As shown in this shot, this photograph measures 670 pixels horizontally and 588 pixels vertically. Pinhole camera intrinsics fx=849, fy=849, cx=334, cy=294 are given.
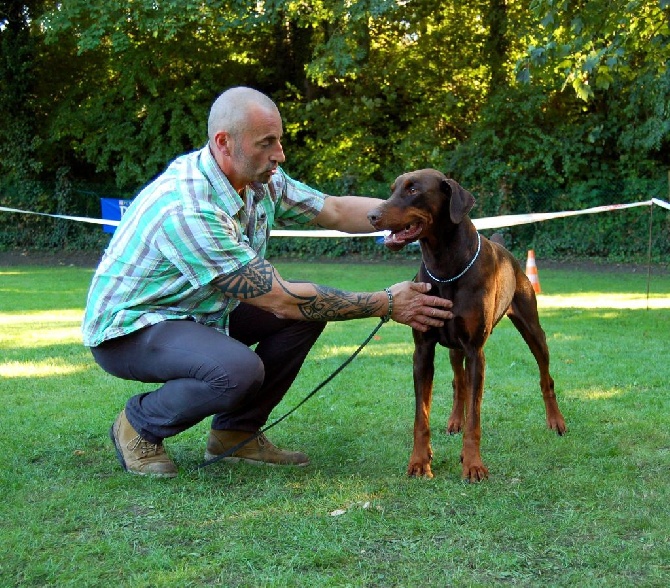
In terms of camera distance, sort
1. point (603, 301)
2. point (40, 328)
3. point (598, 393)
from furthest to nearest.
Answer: point (603, 301) < point (40, 328) < point (598, 393)

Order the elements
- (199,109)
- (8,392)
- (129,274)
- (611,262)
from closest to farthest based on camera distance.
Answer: (129,274), (8,392), (611,262), (199,109)

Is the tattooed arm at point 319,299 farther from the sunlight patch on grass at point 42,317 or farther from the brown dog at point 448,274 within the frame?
the sunlight patch on grass at point 42,317

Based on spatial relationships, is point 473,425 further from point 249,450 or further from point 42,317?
point 42,317

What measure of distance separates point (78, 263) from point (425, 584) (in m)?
17.8

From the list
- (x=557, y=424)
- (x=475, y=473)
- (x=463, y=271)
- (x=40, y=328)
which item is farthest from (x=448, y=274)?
(x=40, y=328)

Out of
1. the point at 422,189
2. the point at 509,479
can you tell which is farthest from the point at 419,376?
the point at 422,189

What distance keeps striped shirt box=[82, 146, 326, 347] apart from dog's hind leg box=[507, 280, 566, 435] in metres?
1.60

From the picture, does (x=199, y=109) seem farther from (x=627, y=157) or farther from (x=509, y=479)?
(x=509, y=479)

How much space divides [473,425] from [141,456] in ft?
5.03

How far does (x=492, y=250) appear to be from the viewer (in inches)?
164

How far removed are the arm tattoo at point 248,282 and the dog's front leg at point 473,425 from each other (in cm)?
102

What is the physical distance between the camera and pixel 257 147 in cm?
365

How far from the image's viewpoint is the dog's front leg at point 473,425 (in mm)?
3818

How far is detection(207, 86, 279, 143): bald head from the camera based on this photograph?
3621 mm
